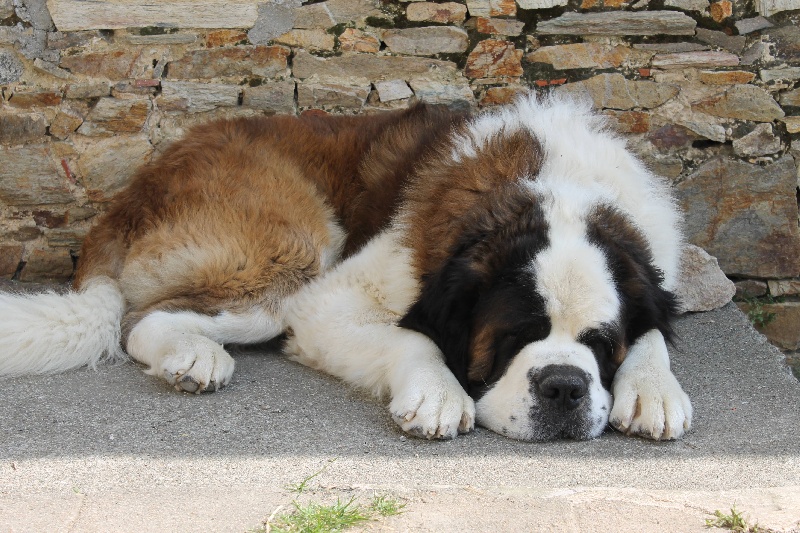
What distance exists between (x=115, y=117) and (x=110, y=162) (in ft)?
0.70

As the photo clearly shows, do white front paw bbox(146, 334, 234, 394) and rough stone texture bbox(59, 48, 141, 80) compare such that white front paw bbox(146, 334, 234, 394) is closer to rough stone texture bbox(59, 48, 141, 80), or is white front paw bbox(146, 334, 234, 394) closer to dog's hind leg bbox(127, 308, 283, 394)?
dog's hind leg bbox(127, 308, 283, 394)

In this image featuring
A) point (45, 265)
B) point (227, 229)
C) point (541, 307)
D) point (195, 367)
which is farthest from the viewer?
point (45, 265)

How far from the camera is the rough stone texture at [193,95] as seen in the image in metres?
4.03

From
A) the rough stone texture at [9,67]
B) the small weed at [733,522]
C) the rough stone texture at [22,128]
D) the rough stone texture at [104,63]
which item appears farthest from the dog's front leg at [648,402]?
the rough stone texture at [9,67]

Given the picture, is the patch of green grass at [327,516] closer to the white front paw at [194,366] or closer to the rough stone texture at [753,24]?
the white front paw at [194,366]

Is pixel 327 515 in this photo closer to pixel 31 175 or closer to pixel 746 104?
pixel 31 175

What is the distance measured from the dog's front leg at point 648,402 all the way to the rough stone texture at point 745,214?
1.65 metres

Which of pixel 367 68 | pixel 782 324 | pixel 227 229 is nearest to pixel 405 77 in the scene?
pixel 367 68

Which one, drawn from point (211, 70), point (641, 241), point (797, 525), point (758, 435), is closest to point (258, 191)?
point (211, 70)

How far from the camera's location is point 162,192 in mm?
3336

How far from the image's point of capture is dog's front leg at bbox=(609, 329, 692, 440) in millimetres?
2473

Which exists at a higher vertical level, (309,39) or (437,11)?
(437,11)

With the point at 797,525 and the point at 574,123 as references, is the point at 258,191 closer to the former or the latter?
the point at 574,123

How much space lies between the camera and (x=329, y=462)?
2277mm
